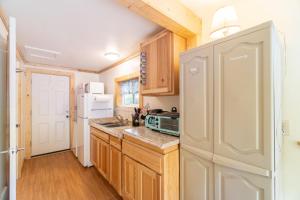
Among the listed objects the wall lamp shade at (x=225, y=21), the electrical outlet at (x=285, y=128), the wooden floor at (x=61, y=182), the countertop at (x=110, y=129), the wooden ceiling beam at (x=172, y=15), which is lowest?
the wooden floor at (x=61, y=182)

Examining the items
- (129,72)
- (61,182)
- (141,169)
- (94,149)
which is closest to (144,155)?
(141,169)

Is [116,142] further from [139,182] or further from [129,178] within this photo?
[139,182]

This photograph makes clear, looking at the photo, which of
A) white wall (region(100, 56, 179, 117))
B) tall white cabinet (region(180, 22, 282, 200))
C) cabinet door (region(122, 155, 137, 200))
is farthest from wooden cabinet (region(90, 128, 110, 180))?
tall white cabinet (region(180, 22, 282, 200))

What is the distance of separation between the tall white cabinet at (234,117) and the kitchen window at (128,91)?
1775 millimetres

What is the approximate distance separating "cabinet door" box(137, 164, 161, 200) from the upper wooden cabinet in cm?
89

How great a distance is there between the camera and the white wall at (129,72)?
7.08 feet

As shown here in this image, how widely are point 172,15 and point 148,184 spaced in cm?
168

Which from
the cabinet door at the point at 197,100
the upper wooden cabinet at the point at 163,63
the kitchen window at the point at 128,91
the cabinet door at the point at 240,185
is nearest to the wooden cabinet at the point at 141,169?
the cabinet door at the point at 197,100

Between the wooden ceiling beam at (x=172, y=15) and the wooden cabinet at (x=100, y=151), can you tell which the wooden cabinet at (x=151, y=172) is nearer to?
the wooden cabinet at (x=100, y=151)

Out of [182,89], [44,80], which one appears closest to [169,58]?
[182,89]

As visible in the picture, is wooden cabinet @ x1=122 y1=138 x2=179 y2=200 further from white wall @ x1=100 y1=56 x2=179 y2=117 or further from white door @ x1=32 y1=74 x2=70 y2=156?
white door @ x1=32 y1=74 x2=70 y2=156

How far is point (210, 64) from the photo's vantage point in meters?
1.16

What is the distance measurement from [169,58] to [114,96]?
2.19 meters

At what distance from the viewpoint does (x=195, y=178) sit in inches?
50.4
